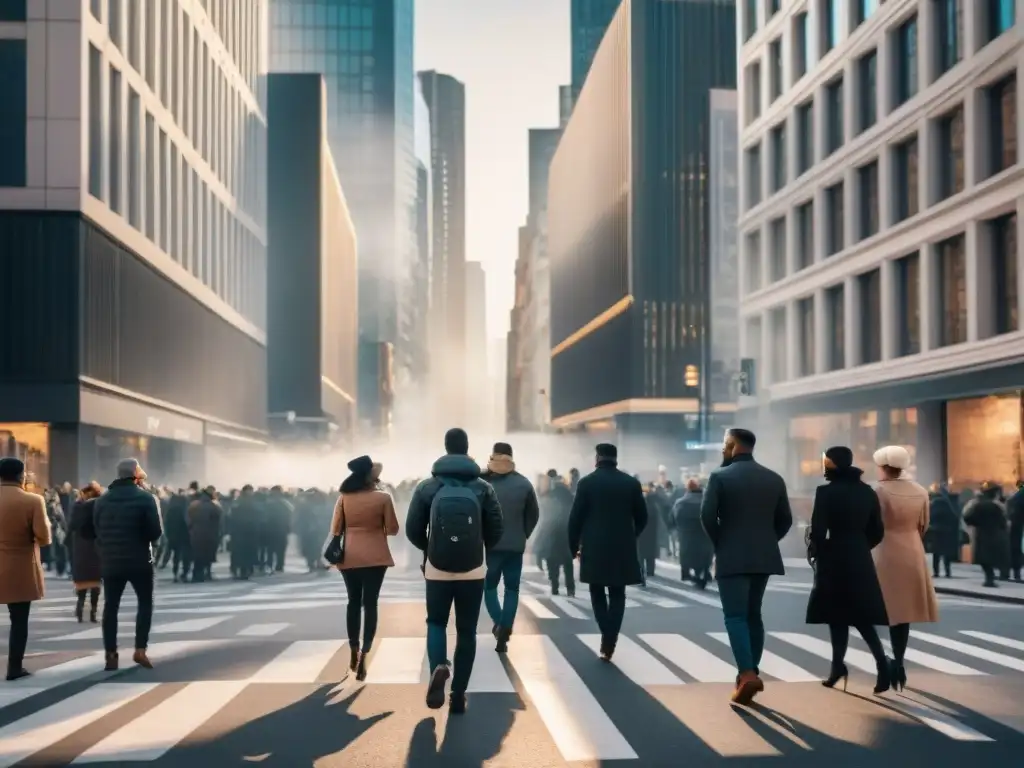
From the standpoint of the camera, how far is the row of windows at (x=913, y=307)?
3080 centimetres

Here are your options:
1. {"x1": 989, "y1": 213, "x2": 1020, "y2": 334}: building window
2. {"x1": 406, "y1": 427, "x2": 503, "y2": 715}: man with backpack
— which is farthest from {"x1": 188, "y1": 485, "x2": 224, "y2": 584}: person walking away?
{"x1": 989, "y1": 213, "x2": 1020, "y2": 334}: building window

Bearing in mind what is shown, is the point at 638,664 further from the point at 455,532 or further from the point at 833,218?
the point at 833,218

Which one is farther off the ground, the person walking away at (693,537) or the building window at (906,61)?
the building window at (906,61)

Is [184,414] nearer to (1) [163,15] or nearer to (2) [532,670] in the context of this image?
(1) [163,15]

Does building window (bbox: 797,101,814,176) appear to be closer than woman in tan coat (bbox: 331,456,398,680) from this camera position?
No

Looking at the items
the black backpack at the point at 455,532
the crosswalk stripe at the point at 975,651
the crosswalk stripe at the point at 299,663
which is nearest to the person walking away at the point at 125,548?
the crosswalk stripe at the point at 299,663

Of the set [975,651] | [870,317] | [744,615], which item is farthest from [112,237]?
[744,615]

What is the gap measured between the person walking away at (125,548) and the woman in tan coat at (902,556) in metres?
5.76

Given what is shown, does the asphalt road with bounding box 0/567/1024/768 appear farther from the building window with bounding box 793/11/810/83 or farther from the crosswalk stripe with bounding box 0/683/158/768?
the building window with bounding box 793/11/810/83

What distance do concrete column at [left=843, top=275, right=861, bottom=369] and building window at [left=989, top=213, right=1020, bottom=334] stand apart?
332 inches

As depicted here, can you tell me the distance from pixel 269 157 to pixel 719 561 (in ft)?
303

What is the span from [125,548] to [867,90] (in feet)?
108

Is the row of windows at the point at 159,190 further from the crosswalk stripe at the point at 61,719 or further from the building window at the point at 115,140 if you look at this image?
the crosswalk stripe at the point at 61,719

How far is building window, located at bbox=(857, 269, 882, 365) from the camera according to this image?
38.6 m
